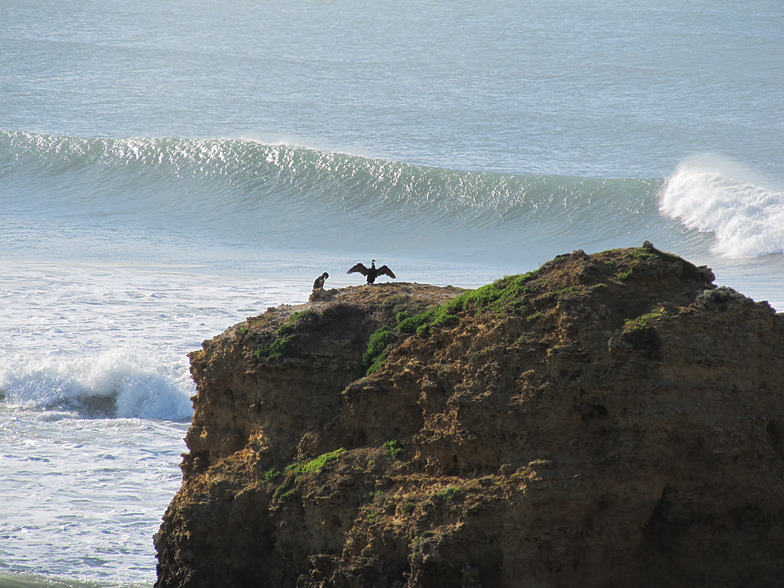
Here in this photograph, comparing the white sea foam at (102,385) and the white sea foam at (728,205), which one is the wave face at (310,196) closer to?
the white sea foam at (728,205)

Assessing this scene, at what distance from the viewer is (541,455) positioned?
22.8 ft

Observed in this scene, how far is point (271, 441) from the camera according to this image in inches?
326

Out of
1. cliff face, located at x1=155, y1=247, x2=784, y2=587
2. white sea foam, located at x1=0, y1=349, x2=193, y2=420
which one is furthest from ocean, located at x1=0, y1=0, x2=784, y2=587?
cliff face, located at x1=155, y1=247, x2=784, y2=587

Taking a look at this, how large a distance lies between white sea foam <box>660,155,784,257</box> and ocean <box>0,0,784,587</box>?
0.09m

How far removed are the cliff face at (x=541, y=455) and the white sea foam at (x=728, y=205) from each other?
1990 cm

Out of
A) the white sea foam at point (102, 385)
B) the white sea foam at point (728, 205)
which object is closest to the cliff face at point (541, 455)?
the white sea foam at point (102, 385)

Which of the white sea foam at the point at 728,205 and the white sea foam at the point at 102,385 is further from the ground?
the white sea foam at the point at 728,205

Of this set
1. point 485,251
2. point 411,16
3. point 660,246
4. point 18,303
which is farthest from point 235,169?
point 411,16

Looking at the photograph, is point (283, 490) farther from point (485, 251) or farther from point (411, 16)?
point (411, 16)

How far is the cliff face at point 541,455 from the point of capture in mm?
6863

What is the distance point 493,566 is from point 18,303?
14.8 m

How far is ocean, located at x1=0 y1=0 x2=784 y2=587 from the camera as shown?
46.8 feet

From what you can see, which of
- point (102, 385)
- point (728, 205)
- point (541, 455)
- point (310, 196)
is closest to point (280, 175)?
point (310, 196)

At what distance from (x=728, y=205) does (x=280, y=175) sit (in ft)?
42.6
